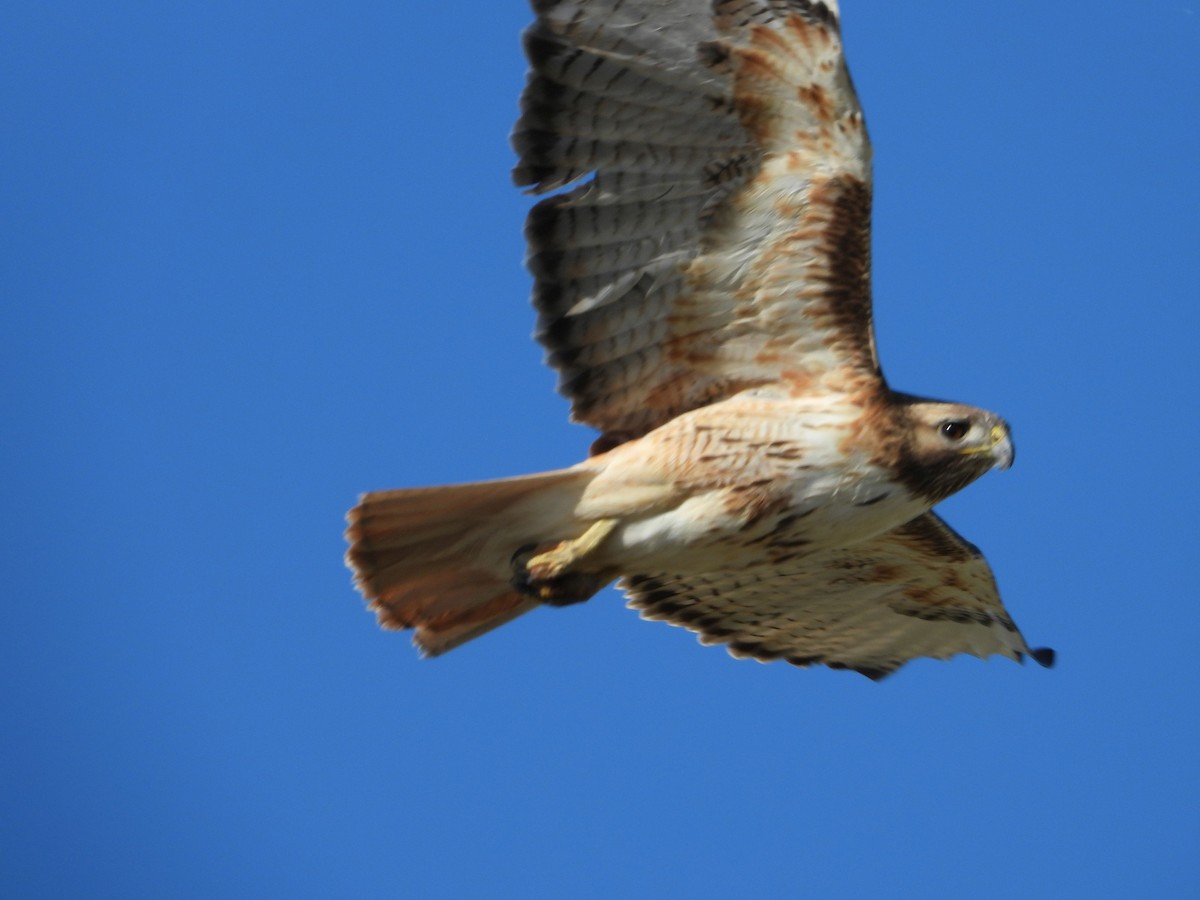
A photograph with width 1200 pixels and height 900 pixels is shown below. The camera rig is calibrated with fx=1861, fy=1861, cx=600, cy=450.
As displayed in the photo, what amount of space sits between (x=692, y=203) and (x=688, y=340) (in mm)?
539

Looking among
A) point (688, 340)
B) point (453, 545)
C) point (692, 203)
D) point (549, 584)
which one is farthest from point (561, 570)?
point (692, 203)

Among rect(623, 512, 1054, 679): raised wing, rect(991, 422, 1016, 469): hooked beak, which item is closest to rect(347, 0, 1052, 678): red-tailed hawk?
rect(991, 422, 1016, 469): hooked beak

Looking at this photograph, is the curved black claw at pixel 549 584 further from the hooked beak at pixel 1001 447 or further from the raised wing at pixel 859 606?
the hooked beak at pixel 1001 447

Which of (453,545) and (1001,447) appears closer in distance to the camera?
(1001,447)

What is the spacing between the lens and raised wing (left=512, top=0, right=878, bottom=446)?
6.22 meters

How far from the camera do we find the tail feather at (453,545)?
664 cm

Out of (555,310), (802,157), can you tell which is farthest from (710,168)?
(555,310)

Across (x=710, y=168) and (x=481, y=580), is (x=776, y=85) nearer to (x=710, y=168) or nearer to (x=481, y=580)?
(x=710, y=168)

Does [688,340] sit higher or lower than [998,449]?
higher

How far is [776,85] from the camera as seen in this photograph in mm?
6242

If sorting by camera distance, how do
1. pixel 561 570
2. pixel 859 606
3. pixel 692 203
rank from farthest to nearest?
pixel 859 606
pixel 561 570
pixel 692 203

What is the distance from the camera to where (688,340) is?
6809mm

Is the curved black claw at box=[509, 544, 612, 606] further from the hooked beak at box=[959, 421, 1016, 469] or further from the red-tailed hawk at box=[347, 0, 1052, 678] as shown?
the hooked beak at box=[959, 421, 1016, 469]

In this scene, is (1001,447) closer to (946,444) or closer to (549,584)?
(946,444)
